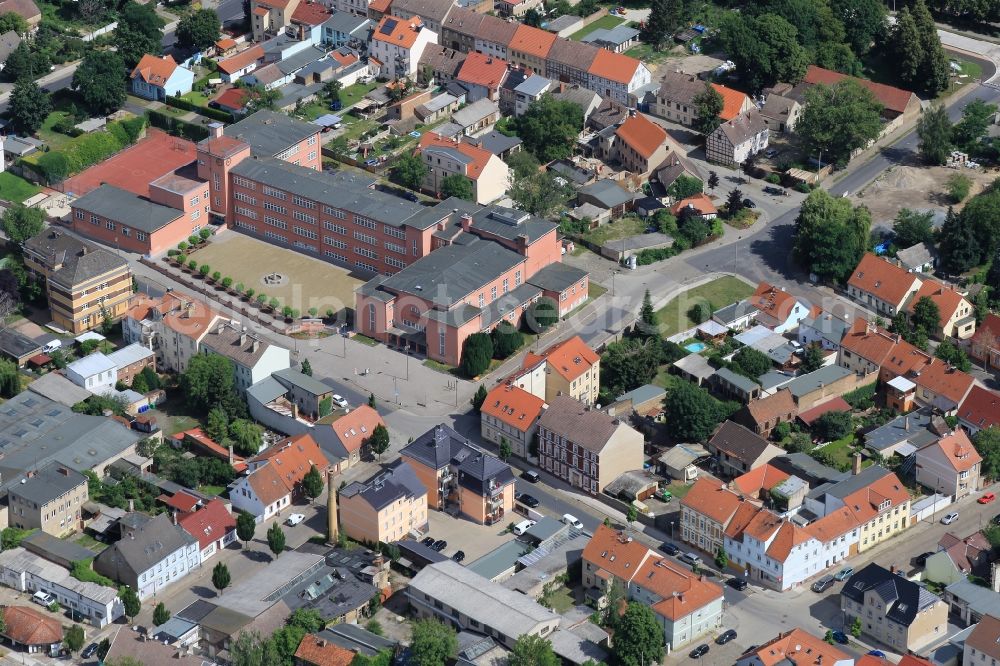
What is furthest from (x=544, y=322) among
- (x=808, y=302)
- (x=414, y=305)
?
(x=808, y=302)

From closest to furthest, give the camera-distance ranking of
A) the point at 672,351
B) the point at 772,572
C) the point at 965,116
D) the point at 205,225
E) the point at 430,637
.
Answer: the point at 430,637 → the point at 772,572 → the point at 672,351 → the point at 205,225 → the point at 965,116

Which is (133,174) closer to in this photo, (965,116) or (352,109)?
(352,109)

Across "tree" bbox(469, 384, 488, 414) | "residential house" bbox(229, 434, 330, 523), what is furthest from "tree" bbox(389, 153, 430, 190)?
"residential house" bbox(229, 434, 330, 523)

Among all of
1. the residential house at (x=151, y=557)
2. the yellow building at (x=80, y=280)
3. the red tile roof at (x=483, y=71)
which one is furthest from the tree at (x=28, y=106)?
the residential house at (x=151, y=557)

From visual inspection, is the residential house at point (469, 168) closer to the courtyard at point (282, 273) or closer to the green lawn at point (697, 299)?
the courtyard at point (282, 273)

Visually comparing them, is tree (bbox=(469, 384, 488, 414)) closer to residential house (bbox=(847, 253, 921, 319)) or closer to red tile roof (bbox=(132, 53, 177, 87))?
residential house (bbox=(847, 253, 921, 319))

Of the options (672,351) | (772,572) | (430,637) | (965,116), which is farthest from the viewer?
(965,116)
